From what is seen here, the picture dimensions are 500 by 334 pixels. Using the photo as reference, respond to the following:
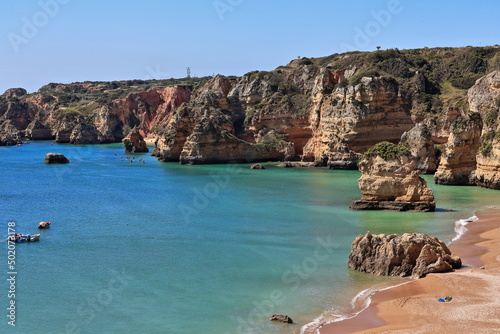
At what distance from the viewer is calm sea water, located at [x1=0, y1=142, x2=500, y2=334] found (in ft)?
84.3

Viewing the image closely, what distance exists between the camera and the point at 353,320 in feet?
80.0

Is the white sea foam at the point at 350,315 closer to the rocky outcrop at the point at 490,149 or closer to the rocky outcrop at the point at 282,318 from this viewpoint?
the rocky outcrop at the point at 282,318

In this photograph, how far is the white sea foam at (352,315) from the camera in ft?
77.2

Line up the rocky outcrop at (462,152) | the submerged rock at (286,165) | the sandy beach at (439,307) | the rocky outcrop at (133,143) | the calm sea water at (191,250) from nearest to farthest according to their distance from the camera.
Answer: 1. the sandy beach at (439,307)
2. the calm sea water at (191,250)
3. the rocky outcrop at (462,152)
4. the submerged rock at (286,165)
5. the rocky outcrop at (133,143)

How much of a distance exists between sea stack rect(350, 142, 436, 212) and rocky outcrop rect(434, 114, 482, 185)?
61.2 feet

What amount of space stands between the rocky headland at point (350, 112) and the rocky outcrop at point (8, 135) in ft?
214

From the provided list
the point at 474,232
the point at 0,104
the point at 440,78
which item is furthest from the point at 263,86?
the point at 0,104

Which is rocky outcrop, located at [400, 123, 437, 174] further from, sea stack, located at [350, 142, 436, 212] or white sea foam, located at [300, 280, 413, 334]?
white sea foam, located at [300, 280, 413, 334]

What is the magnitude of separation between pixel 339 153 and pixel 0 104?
134585mm

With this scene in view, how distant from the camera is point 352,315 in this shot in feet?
82.2

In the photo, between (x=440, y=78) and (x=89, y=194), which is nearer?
(x=89, y=194)

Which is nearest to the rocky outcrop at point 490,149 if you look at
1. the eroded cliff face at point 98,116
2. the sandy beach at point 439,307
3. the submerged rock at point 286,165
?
the sandy beach at point 439,307

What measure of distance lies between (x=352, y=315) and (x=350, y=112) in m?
70.1

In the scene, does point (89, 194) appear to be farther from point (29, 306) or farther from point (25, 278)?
point (29, 306)
